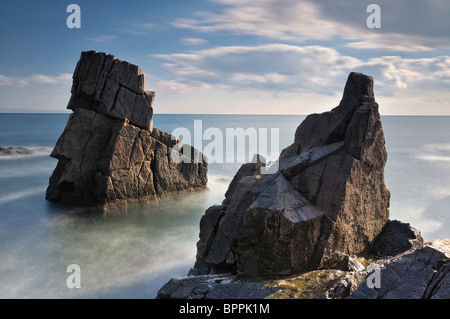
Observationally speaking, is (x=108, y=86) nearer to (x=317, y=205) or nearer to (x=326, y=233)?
(x=317, y=205)

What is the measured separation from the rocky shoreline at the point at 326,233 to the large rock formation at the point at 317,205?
0.04 m

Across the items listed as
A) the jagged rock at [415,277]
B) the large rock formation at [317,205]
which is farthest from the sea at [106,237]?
the jagged rock at [415,277]

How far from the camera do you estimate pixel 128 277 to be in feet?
55.3

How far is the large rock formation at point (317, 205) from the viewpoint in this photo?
10.6 m

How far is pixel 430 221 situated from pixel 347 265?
20.0 meters

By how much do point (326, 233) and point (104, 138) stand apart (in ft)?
70.6

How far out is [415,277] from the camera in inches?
297

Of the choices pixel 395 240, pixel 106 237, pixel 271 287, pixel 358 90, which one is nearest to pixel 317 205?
pixel 395 240

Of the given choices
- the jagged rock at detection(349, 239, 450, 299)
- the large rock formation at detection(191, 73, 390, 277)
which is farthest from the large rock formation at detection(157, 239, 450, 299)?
the large rock formation at detection(191, 73, 390, 277)

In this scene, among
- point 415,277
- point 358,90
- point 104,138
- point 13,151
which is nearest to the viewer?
point 415,277

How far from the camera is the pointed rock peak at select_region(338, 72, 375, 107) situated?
45.2 feet

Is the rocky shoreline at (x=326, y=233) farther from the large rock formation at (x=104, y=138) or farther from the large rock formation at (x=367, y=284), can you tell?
the large rock formation at (x=104, y=138)
